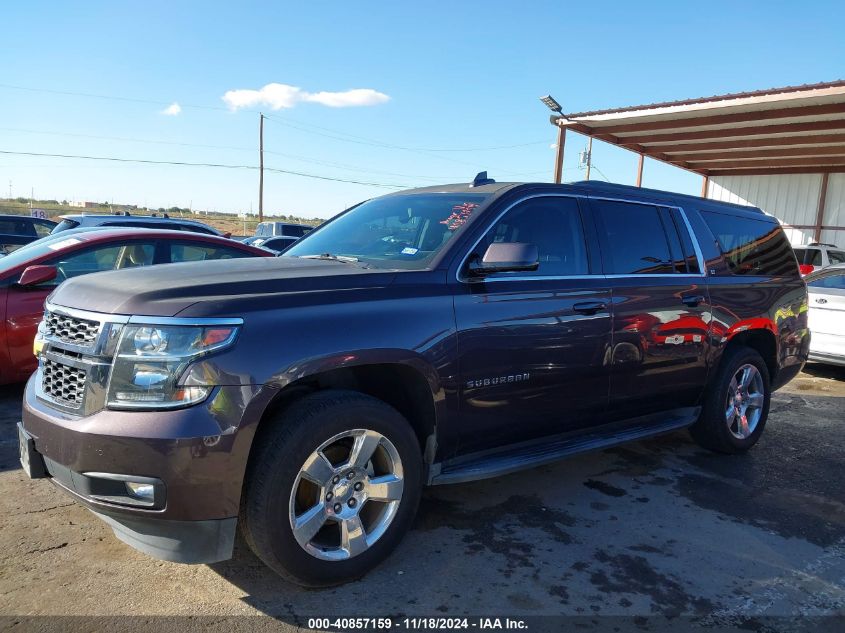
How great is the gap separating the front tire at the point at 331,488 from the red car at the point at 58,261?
373 centimetres

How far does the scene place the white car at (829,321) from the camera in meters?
7.80

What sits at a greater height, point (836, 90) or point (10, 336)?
point (836, 90)

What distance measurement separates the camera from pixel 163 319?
252 centimetres

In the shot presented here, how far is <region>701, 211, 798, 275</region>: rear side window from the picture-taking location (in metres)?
5.05

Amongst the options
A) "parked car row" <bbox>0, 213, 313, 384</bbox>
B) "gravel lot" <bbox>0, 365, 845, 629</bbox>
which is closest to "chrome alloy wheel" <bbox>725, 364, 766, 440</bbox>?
"gravel lot" <bbox>0, 365, 845, 629</bbox>

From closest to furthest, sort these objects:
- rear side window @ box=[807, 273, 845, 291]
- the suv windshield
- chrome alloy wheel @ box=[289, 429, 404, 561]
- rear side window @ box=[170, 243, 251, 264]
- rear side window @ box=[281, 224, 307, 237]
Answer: chrome alloy wheel @ box=[289, 429, 404, 561]
the suv windshield
rear side window @ box=[170, 243, 251, 264]
rear side window @ box=[807, 273, 845, 291]
rear side window @ box=[281, 224, 307, 237]

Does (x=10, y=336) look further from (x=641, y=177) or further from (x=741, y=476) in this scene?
(x=641, y=177)

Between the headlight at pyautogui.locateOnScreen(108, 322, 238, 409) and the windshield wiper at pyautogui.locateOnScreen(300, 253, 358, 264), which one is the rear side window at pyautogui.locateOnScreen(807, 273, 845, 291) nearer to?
the windshield wiper at pyautogui.locateOnScreen(300, 253, 358, 264)

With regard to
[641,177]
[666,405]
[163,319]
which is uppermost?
[641,177]

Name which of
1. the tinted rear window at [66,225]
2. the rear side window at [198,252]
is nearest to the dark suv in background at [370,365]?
the rear side window at [198,252]

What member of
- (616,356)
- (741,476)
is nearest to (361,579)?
(616,356)

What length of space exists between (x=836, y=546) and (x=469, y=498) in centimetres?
210

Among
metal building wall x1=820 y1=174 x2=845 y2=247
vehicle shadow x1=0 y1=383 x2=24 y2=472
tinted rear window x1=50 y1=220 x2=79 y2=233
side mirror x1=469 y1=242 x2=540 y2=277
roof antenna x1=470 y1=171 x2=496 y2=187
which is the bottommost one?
vehicle shadow x1=0 y1=383 x2=24 y2=472

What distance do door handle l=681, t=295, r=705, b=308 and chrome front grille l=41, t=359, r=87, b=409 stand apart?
12.3ft
